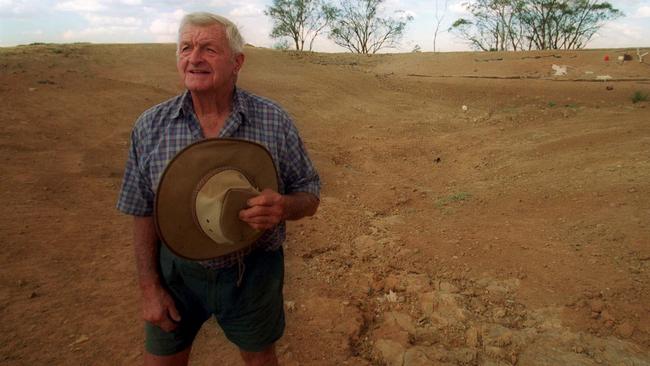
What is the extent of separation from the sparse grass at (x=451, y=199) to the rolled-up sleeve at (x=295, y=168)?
3.27m

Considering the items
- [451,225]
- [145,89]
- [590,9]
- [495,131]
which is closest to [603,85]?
[495,131]

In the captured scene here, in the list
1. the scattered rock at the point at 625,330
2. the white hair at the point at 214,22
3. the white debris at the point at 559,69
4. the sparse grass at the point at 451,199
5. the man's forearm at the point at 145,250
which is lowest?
the scattered rock at the point at 625,330

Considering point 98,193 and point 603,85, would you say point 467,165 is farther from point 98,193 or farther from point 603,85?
point 603,85

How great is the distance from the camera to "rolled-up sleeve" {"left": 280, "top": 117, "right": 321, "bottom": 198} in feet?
5.84

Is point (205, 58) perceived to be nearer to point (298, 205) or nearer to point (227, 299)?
point (298, 205)

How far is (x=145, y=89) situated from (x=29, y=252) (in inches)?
237

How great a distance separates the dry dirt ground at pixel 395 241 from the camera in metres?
2.69

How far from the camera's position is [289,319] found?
9.81 ft

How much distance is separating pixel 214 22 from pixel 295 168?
62 cm

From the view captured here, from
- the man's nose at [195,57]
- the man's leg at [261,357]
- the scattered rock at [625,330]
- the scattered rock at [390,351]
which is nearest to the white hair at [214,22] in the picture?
the man's nose at [195,57]

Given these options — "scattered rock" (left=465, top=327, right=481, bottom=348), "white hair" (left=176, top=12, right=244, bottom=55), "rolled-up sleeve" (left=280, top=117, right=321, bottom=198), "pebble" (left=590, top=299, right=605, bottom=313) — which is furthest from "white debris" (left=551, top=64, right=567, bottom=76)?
"white hair" (left=176, top=12, right=244, bottom=55)

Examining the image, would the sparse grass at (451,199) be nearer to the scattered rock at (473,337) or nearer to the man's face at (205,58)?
the scattered rock at (473,337)

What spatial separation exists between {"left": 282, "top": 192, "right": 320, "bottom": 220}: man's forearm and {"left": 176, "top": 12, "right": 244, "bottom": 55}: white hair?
1.94ft

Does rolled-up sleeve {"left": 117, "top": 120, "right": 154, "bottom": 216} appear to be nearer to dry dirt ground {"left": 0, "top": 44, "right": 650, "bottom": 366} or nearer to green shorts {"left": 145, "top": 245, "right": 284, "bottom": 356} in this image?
green shorts {"left": 145, "top": 245, "right": 284, "bottom": 356}
